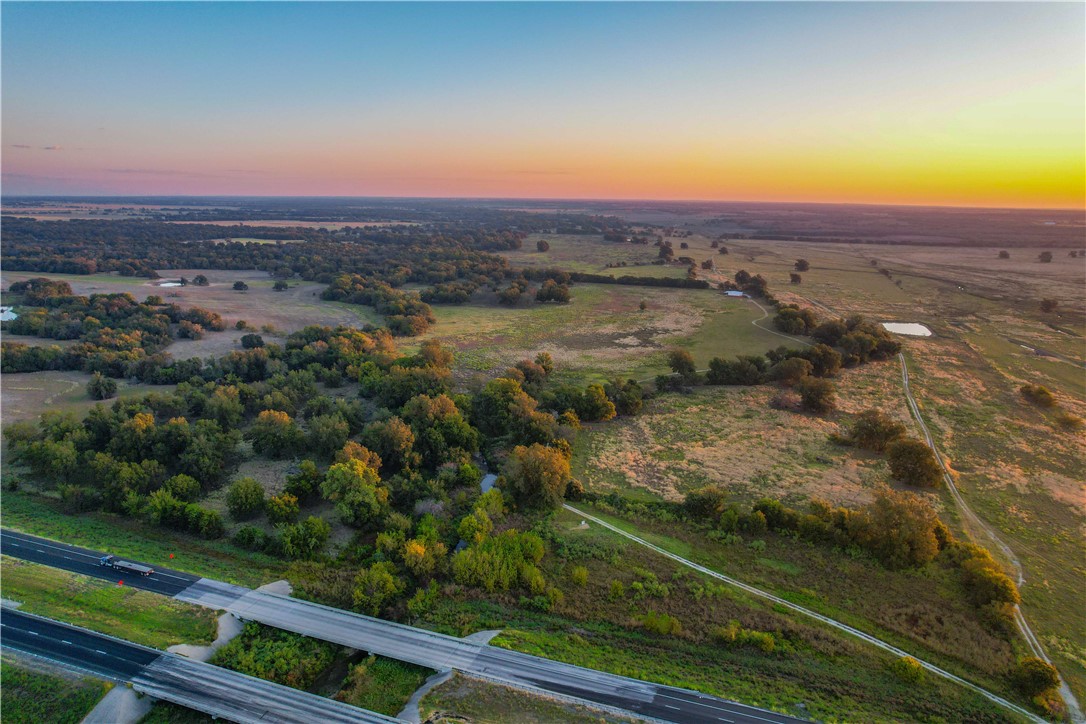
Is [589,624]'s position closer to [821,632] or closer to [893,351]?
[821,632]

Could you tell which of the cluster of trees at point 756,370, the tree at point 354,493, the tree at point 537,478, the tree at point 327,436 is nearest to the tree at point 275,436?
the tree at point 327,436

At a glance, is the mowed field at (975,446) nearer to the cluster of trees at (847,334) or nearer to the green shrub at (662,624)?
the cluster of trees at (847,334)

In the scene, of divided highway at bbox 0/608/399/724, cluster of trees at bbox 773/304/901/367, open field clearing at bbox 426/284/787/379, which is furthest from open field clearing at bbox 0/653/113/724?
cluster of trees at bbox 773/304/901/367

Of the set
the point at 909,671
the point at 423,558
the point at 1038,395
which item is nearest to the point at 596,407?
the point at 423,558

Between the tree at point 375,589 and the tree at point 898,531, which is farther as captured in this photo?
the tree at point 898,531

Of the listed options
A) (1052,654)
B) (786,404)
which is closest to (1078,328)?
(786,404)

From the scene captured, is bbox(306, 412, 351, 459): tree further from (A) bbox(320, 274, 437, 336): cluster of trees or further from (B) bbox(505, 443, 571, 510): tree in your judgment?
(A) bbox(320, 274, 437, 336): cluster of trees
